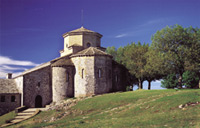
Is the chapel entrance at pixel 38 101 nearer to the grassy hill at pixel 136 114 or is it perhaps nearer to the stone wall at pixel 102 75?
the grassy hill at pixel 136 114

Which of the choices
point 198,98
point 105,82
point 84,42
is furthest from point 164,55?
point 198,98

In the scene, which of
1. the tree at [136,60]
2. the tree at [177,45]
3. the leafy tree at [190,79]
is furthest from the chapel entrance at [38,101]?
the leafy tree at [190,79]

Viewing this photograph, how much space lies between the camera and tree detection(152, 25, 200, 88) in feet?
131

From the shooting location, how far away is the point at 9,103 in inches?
1591

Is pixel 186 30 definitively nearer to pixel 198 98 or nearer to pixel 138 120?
pixel 198 98

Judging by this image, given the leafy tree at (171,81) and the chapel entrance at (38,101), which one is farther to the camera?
the leafy tree at (171,81)

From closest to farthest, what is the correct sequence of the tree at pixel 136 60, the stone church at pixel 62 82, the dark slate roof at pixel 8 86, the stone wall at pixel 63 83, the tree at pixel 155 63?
the stone church at pixel 62 82
the stone wall at pixel 63 83
the dark slate roof at pixel 8 86
the tree at pixel 155 63
the tree at pixel 136 60

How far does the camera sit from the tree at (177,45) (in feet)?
131

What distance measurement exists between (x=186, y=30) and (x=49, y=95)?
89.9 feet

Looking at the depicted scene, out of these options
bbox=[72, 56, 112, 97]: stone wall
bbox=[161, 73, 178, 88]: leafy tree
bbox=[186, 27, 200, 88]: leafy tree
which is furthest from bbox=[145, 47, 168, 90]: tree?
bbox=[161, 73, 178, 88]: leafy tree

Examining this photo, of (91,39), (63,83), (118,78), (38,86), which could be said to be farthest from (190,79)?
(38,86)

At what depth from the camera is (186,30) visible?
41.8 metres

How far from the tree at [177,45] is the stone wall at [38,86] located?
21.0 metres

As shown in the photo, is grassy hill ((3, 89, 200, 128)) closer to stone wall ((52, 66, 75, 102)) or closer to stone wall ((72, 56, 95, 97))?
stone wall ((72, 56, 95, 97))
